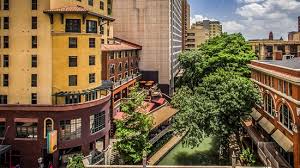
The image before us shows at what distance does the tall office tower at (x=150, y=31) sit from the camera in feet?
258

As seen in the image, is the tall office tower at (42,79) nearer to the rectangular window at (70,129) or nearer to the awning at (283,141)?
the rectangular window at (70,129)

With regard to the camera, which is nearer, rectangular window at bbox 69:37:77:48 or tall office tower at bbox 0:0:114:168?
tall office tower at bbox 0:0:114:168

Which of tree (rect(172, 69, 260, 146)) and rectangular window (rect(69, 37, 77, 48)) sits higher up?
rectangular window (rect(69, 37, 77, 48))

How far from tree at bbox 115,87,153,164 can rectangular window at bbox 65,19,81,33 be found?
12.3 meters

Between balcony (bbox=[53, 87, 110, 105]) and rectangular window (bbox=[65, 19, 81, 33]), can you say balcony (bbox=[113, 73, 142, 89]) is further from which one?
rectangular window (bbox=[65, 19, 81, 33])

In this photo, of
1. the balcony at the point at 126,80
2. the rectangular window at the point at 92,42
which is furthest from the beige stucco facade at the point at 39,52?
the balcony at the point at 126,80

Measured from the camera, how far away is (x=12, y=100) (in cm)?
4134

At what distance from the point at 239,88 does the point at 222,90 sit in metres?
2.27

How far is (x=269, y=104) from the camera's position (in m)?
41.1

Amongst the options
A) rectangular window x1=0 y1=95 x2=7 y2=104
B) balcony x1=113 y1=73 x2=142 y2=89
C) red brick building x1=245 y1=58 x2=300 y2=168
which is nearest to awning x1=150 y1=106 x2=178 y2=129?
balcony x1=113 y1=73 x2=142 y2=89

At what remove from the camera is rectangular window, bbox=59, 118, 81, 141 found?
132 feet

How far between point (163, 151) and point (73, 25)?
2381 cm

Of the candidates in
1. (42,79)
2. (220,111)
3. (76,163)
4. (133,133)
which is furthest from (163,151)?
(42,79)

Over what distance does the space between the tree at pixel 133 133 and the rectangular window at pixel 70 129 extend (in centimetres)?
552
